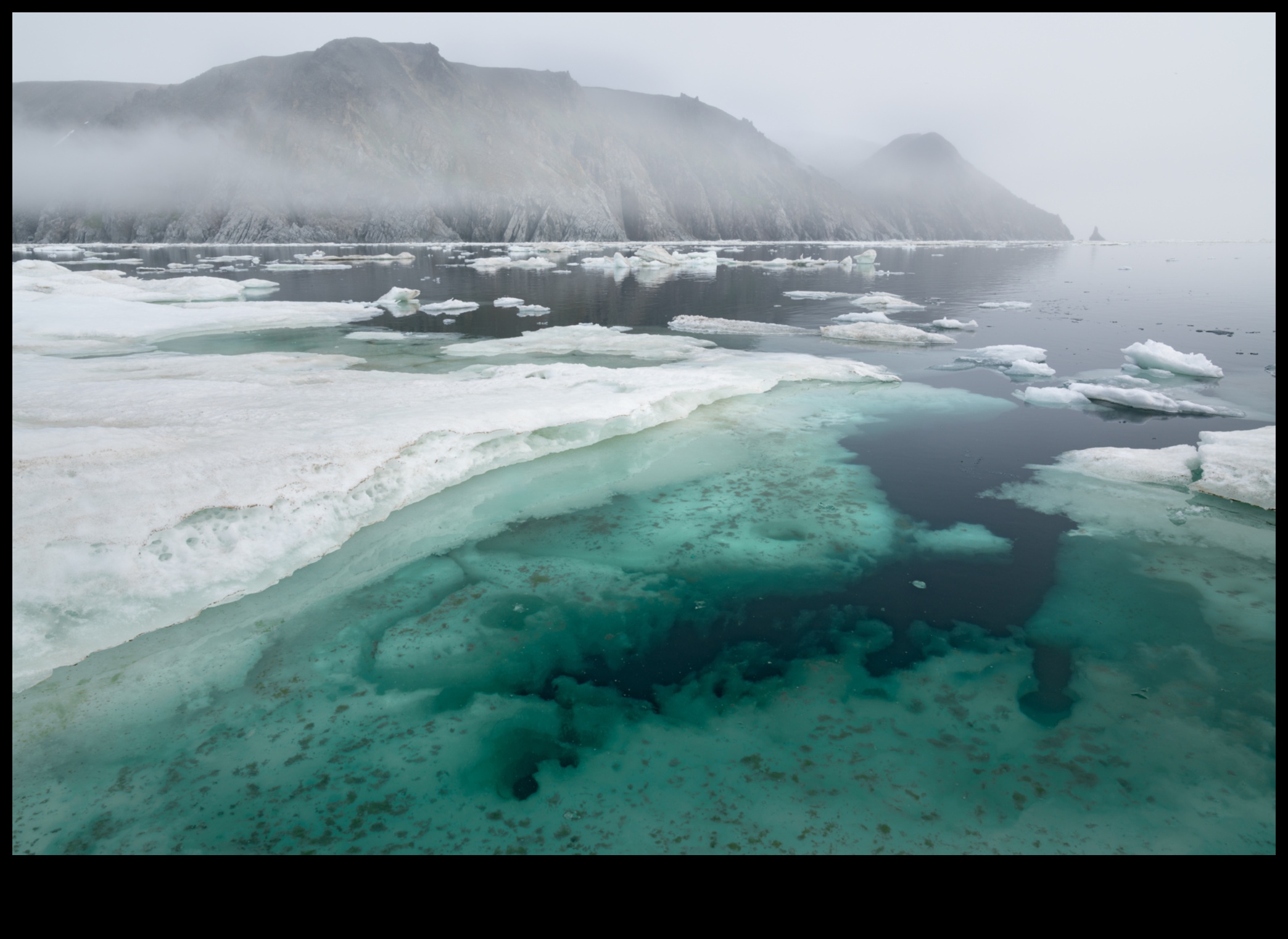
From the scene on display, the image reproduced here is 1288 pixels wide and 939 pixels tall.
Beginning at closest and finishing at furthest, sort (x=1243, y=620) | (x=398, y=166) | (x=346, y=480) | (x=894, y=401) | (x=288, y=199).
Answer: (x=1243, y=620), (x=346, y=480), (x=894, y=401), (x=288, y=199), (x=398, y=166)

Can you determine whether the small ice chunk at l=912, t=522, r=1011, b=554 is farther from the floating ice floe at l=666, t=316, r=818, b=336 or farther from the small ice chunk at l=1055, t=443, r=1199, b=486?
the floating ice floe at l=666, t=316, r=818, b=336

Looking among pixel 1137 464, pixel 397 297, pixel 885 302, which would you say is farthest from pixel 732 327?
pixel 1137 464

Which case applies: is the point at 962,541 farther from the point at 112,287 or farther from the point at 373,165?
the point at 373,165

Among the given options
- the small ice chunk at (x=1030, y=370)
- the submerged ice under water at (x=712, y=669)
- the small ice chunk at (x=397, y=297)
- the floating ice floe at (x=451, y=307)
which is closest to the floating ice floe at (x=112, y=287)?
the small ice chunk at (x=397, y=297)

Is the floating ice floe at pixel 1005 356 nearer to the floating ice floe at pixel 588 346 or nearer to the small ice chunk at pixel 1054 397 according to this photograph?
the small ice chunk at pixel 1054 397
